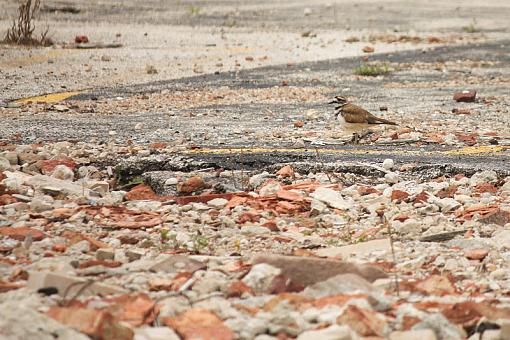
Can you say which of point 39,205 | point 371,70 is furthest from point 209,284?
point 371,70

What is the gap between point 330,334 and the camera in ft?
13.0

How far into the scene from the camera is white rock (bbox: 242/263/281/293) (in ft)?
15.6

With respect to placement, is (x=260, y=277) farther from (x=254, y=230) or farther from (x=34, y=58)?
(x=34, y=58)

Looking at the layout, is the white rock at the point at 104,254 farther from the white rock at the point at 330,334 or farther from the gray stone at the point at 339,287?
the white rock at the point at 330,334

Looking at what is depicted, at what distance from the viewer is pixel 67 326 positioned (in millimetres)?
4020

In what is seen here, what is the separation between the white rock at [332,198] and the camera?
271 inches

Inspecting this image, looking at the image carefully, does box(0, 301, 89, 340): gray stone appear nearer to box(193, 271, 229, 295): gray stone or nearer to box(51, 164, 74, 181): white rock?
box(193, 271, 229, 295): gray stone

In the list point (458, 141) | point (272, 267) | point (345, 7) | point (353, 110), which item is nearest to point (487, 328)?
point (272, 267)

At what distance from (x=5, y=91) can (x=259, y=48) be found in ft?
25.2

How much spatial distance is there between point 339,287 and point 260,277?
0.38 m

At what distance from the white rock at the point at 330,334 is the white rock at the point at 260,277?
0.67 metres

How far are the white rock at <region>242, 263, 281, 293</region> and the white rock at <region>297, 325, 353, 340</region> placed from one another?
67 centimetres

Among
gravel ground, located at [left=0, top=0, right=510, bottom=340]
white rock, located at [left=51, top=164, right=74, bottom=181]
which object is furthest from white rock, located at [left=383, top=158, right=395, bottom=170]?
white rock, located at [left=51, top=164, right=74, bottom=181]

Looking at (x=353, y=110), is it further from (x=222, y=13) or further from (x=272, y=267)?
(x=222, y=13)
